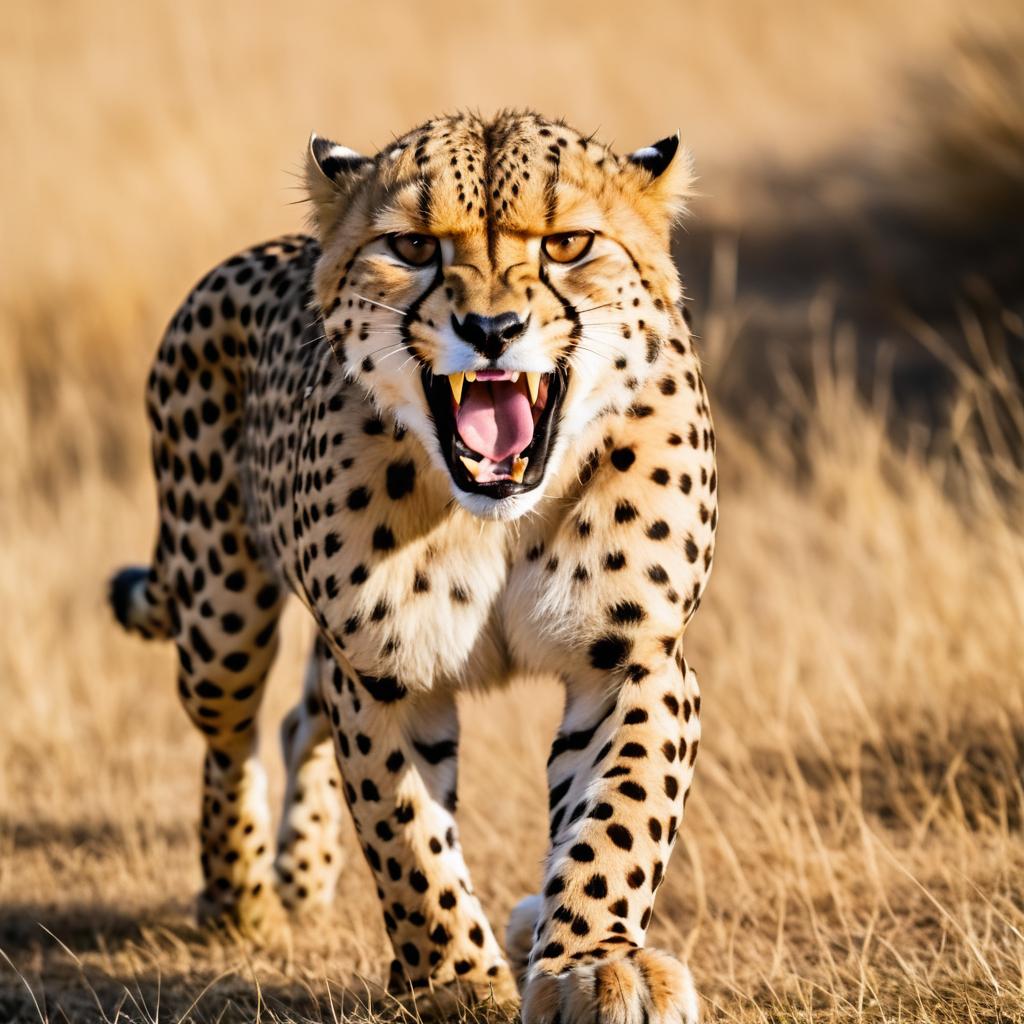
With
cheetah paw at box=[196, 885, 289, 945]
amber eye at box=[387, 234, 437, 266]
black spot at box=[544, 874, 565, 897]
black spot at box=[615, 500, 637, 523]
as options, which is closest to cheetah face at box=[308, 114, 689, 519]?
amber eye at box=[387, 234, 437, 266]

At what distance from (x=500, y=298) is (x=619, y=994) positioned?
35.5 inches

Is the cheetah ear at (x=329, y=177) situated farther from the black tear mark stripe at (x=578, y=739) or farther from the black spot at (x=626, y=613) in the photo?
the black tear mark stripe at (x=578, y=739)

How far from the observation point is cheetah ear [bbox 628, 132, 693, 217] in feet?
8.89

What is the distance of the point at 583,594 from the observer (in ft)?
8.63

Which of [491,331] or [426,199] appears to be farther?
[426,199]

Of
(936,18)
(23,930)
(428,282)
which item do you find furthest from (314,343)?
(936,18)

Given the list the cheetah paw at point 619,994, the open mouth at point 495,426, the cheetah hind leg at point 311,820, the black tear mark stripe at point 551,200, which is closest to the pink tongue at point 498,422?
the open mouth at point 495,426

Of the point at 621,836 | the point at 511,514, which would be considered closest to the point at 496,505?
the point at 511,514

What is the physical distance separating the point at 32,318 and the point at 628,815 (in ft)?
19.4

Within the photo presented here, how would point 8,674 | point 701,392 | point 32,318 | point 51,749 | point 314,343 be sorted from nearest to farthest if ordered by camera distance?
point 701,392 < point 314,343 < point 51,749 < point 8,674 < point 32,318

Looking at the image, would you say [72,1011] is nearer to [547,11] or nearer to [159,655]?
[159,655]

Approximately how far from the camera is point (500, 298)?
2.42 m

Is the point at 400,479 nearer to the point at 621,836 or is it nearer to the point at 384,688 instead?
the point at 384,688

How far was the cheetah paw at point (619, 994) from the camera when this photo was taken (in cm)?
231
